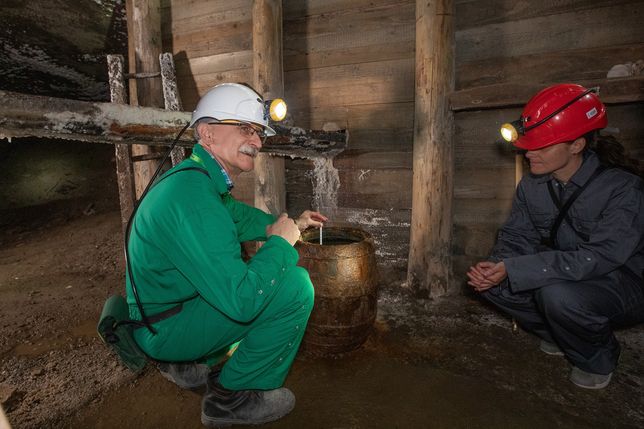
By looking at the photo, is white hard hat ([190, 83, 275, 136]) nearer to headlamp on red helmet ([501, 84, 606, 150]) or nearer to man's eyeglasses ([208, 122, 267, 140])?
man's eyeglasses ([208, 122, 267, 140])

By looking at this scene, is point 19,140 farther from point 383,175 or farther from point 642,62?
point 642,62

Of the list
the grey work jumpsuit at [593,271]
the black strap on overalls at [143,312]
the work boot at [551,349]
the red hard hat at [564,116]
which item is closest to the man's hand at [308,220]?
the black strap on overalls at [143,312]

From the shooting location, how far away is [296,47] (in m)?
4.27

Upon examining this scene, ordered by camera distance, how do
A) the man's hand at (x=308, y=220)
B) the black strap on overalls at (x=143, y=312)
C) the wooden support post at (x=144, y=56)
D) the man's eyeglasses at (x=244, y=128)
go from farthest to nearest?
the wooden support post at (x=144, y=56) → the man's hand at (x=308, y=220) → the man's eyeglasses at (x=244, y=128) → the black strap on overalls at (x=143, y=312)

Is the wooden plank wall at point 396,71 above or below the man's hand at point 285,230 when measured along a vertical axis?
above

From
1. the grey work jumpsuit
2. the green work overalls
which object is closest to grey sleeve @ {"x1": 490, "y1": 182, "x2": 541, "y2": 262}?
the grey work jumpsuit

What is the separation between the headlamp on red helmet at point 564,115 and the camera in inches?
91.0

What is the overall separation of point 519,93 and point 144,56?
4.53m

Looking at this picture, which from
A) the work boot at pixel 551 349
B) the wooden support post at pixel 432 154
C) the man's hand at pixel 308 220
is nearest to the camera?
the man's hand at pixel 308 220

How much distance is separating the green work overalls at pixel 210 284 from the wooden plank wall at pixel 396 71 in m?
2.24

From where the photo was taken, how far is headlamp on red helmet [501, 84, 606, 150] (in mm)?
2312

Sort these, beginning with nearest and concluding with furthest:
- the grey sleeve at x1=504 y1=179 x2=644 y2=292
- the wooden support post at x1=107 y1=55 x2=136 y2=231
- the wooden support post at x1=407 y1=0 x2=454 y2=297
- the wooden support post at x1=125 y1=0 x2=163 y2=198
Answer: the grey sleeve at x1=504 y1=179 x2=644 y2=292, the wooden support post at x1=407 y1=0 x2=454 y2=297, the wooden support post at x1=107 y1=55 x2=136 y2=231, the wooden support post at x1=125 y1=0 x2=163 y2=198

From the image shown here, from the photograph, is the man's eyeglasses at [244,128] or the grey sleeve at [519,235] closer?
the man's eyeglasses at [244,128]

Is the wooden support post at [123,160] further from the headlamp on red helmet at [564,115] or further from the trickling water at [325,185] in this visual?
the headlamp on red helmet at [564,115]
